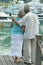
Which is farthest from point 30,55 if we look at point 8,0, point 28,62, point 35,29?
point 8,0

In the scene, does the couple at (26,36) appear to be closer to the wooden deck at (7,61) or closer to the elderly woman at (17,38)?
the elderly woman at (17,38)

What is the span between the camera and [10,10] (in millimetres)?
A: 12797

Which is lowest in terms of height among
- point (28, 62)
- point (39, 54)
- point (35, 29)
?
point (28, 62)

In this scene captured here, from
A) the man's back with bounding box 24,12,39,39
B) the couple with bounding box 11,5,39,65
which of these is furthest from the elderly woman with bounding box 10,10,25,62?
the man's back with bounding box 24,12,39,39

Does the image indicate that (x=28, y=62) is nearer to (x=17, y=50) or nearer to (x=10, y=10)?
(x=17, y=50)

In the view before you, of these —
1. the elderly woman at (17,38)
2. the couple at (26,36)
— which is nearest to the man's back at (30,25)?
the couple at (26,36)

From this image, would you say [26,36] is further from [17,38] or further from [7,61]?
[7,61]

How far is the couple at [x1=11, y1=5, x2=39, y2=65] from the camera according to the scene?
168 inches

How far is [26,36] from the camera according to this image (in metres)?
4.32

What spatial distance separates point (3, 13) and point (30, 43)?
8770mm

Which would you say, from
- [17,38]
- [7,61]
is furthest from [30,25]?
[7,61]

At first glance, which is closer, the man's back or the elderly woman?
the man's back

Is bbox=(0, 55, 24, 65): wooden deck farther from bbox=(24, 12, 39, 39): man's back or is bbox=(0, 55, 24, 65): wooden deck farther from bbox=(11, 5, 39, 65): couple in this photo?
bbox=(24, 12, 39, 39): man's back

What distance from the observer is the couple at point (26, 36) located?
4.26 metres
